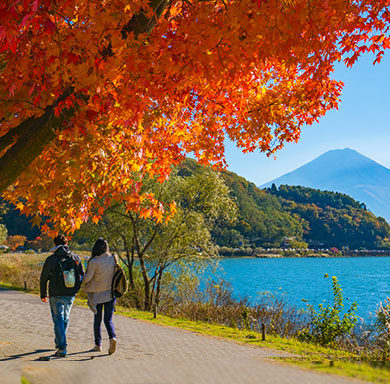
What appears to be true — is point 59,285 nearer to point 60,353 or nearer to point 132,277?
point 60,353

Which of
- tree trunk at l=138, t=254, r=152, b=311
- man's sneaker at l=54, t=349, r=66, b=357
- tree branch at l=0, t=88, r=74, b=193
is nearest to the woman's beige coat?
man's sneaker at l=54, t=349, r=66, b=357

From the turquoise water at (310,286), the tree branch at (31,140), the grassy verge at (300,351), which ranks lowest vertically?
the turquoise water at (310,286)

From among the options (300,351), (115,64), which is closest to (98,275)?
(115,64)

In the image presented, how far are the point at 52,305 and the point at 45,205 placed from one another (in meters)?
1.74

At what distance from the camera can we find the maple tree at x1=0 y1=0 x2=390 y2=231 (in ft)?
15.8

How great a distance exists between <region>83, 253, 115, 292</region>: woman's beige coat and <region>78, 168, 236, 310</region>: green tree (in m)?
13.3

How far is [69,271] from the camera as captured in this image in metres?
7.02

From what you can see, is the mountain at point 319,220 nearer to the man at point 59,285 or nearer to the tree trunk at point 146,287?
the tree trunk at point 146,287

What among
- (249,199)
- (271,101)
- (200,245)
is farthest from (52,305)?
(249,199)

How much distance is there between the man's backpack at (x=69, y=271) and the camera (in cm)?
697

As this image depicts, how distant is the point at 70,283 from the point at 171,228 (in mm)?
14023

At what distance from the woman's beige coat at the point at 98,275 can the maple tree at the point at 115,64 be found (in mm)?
855

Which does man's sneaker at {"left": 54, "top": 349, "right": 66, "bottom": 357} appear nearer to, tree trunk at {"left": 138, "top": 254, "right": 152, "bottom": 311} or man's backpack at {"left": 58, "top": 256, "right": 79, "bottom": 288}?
man's backpack at {"left": 58, "top": 256, "right": 79, "bottom": 288}

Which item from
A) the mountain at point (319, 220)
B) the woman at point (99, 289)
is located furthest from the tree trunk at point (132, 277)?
the mountain at point (319, 220)
